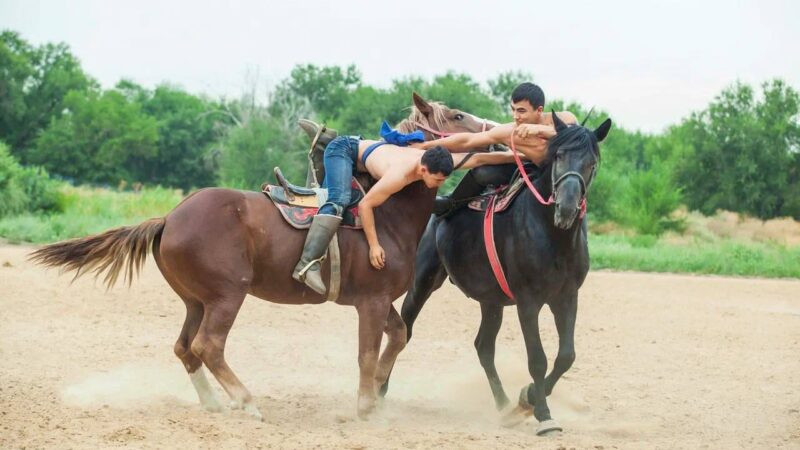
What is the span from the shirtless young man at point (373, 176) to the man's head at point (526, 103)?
2.04 ft

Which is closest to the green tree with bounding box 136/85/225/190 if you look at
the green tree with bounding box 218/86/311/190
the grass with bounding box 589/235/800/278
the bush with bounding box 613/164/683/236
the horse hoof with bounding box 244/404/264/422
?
the green tree with bounding box 218/86/311/190

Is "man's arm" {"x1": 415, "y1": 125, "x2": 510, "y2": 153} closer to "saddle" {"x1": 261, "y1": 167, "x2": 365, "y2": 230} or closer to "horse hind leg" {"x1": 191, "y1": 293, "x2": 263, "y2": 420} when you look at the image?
"saddle" {"x1": 261, "y1": 167, "x2": 365, "y2": 230}

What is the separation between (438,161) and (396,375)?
3.15 meters

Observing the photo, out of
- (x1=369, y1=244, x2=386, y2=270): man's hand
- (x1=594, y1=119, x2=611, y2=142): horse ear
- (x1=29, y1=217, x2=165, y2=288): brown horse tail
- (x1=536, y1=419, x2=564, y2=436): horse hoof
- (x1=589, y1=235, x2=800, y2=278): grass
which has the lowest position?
(x1=536, y1=419, x2=564, y2=436): horse hoof

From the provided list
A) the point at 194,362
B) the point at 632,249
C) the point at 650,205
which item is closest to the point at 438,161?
the point at 194,362

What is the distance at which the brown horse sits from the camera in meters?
6.23

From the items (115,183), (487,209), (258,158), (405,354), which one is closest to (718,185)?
(258,158)

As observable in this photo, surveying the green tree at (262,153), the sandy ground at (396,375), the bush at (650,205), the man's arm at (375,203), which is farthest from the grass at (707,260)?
the green tree at (262,153)

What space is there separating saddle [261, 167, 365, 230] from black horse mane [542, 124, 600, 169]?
140cm

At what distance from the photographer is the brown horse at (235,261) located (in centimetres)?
623

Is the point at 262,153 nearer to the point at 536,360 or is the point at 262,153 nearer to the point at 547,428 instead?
the point at 536,360

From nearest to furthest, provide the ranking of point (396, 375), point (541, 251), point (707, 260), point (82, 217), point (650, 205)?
point (541, 251) → point (396, 375) → point (707, 260) → point (82, 217) → point (650, 205)

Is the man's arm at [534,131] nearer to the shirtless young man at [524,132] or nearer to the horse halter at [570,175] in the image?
the shirtless young man at [524,132]

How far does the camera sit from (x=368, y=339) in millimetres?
6559
